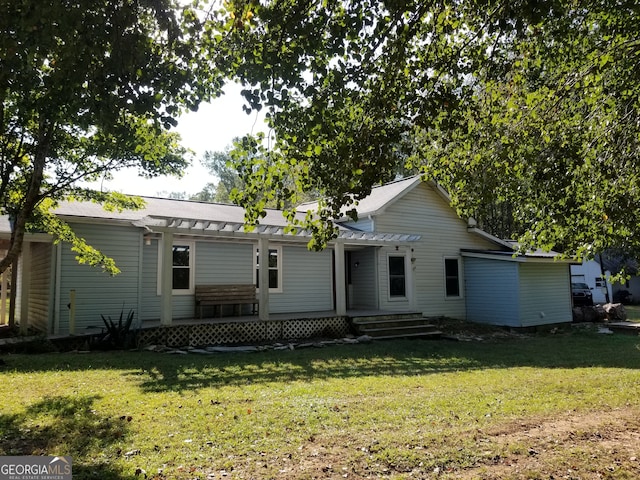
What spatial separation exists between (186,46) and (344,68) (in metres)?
1.50

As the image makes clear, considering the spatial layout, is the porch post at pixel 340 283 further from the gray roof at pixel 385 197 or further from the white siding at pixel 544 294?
the white siding at pixel 544 294

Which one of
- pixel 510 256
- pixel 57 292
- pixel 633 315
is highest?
pixel 510 256

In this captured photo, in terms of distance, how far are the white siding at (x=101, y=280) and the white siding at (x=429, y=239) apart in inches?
311

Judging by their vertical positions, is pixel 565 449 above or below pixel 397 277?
below

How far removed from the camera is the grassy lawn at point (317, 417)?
12.5 feet

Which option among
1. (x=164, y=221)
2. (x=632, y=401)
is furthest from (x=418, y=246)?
(x=632, y=401)

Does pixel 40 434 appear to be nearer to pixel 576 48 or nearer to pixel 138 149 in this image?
pixel 138 149

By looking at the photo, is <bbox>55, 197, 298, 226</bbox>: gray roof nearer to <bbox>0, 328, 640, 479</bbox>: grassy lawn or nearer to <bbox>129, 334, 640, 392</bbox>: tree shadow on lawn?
<bbox>0, 328, 640, 479</bbox>: grassy lawn

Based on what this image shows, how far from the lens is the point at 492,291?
16.5 m

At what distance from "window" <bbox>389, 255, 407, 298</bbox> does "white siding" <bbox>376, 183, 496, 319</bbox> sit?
0.34m

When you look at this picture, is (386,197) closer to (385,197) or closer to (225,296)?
(385,197)

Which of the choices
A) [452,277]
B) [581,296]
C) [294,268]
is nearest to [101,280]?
[294,268]

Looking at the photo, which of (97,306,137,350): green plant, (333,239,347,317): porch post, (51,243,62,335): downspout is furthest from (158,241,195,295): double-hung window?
(333,239,347,317): porch post

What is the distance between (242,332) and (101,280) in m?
3.86
